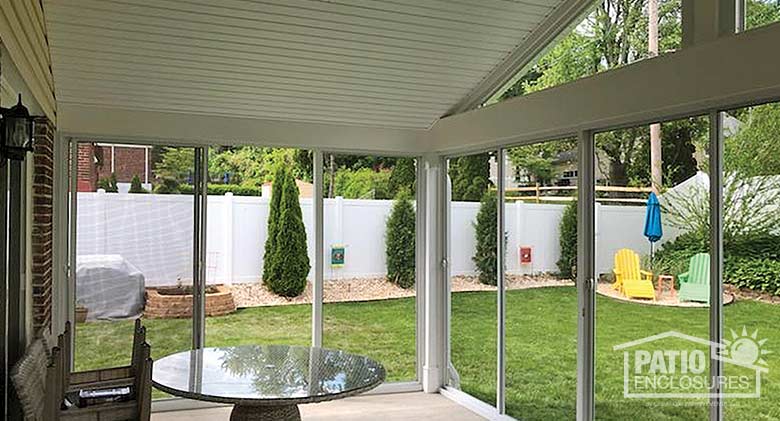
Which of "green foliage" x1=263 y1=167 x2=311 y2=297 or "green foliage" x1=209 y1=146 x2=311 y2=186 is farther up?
"green foliage" x1=209 y1=146 x2=311 y2=186

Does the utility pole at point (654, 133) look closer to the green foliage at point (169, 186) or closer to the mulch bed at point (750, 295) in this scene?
the mulch bed at point (750, 295)

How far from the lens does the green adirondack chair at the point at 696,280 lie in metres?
3.38

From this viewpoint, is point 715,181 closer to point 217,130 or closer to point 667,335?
point 667,335

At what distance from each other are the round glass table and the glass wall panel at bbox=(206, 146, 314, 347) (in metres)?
2.11

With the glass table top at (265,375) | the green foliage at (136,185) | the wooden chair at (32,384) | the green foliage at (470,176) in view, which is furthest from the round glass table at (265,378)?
the green foliage at (470,176)

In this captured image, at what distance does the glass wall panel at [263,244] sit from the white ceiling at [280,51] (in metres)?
1.07

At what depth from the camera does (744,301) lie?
3.19 meters

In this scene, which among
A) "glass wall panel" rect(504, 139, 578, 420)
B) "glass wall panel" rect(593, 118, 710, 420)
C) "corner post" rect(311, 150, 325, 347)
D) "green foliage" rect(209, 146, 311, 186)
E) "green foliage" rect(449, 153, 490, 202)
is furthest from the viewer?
"green foliage" rect(209, 146, 311, 186)

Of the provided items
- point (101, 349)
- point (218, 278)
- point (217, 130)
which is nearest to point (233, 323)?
point (218, 278)

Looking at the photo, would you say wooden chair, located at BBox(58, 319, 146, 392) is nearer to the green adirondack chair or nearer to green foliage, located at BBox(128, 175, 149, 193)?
green foliage, located at BBox(128, 175, 149, 193)

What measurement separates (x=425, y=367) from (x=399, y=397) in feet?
1.23

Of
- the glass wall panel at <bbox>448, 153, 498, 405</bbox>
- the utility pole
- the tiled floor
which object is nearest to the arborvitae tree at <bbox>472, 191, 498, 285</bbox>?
the glass wall panel at <bbox>448, 153, 498, 405</bbox>

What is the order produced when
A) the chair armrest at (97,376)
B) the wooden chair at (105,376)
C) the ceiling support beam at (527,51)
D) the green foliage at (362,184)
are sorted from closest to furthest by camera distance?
the wooden chair at (105,376) → the chair armrest at (97,376) → the ceiling support beam at (527,51) → the green foliage at (362,184)

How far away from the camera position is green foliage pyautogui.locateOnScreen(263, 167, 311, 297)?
6.48 metres
